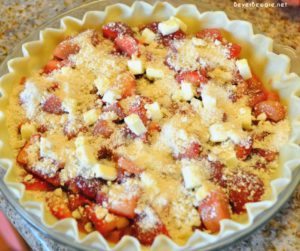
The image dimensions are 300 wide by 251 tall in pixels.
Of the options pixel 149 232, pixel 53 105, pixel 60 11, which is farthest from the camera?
pixel 60 11

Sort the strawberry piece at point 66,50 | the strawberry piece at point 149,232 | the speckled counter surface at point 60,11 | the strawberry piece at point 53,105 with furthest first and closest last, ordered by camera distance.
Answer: the speckled counter surface at point 60,11, the strawberry piece at point 66,50, the strawberry piece at point 53,105, the strawberry piece at point 149,232

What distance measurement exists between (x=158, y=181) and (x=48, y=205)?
0.26m

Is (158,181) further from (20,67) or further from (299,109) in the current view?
(20,67)

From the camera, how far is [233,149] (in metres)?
1.20

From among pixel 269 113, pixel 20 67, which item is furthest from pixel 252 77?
pixel 20 67

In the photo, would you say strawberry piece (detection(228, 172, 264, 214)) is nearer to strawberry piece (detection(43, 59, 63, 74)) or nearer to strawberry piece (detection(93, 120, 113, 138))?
strawberry piece (detection(93, 120, 113, 138))

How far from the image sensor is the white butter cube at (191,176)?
112cm

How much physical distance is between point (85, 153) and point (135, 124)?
14cm

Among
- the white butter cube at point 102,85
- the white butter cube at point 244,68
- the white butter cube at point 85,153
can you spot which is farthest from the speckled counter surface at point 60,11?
the white butter cube at point 85,153

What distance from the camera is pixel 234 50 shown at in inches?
54.7

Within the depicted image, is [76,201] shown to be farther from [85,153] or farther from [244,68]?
[244,68]

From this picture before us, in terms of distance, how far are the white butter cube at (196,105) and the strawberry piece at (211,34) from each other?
0.75ft

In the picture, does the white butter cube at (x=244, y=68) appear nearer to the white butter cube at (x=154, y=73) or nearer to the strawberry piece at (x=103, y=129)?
the white butter cube at (x=154, y=73)

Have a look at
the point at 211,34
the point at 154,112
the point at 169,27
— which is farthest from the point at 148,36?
the point at 154,112
